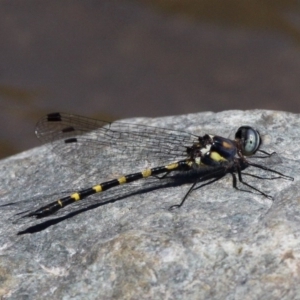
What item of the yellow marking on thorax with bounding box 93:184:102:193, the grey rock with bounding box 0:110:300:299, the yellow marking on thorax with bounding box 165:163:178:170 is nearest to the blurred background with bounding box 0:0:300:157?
the yellow marking on thorax with bounding box 165:163:178:170

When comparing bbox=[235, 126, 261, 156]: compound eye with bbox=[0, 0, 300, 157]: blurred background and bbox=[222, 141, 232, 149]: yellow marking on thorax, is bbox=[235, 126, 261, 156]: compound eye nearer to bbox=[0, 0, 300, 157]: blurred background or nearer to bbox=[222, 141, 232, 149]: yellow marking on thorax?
bbox=[222, 141, 232, 149]: yellow marking on thorax

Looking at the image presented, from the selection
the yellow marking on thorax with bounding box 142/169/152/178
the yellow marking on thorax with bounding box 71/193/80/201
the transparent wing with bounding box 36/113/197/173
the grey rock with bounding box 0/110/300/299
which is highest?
the transparent wing with bounding box 36/113/197/173

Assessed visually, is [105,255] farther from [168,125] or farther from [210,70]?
[210,70]

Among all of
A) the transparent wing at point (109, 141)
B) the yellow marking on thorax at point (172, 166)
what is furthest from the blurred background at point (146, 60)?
the yellow marking on thorax at point (172, 166)

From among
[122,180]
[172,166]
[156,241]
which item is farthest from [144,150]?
[156,241]

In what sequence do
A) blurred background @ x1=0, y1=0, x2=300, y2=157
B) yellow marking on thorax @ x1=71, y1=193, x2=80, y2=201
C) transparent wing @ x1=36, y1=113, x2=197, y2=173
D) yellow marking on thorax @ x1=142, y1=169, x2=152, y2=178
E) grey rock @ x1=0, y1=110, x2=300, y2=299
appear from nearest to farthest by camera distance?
1. grey rock @ x1=0, y1=110, x2=300, y2=299
2. yellow marking on thorax @ x1=71, y1=193, x2=80, y2=201
3. yellow marking on thorax @ x1=142, y1=169, x2=152, y2=178
4. transparent wing @ x1=36, y1=113, x2=197, y2=173
5. blurred background @ x1=0, y1=0, x2=300, y2=157

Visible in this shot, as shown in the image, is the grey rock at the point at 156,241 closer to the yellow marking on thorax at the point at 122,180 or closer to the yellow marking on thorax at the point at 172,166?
the yellow marking on thorax at the point at 122,180
